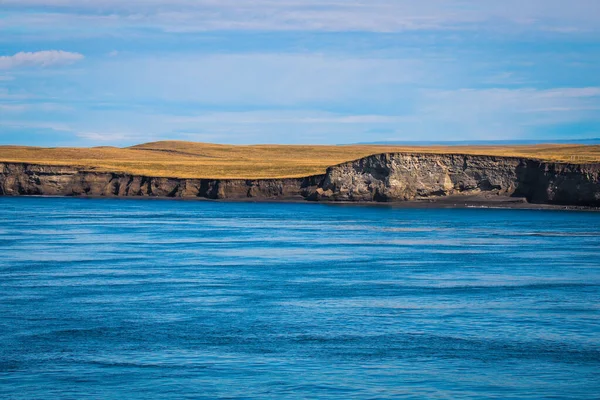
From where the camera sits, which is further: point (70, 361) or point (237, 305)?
point (237, 305)

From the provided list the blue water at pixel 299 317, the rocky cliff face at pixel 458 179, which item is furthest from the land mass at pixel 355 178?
the blue water at pixel 299 317

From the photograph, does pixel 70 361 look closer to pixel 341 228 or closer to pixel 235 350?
pixel 235 350

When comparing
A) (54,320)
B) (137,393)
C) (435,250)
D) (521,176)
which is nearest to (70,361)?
(137,393)

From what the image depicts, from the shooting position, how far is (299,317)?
2991 centimetres

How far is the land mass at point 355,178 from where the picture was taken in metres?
94.8

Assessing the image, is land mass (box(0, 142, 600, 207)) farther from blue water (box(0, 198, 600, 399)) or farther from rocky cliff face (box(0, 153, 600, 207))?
blue water (box(0, 198, 600, 399))

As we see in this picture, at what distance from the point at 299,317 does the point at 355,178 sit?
7693 cm

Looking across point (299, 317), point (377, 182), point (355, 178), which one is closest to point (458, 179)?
point (377, 182)

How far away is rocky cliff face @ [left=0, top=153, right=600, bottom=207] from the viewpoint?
93.8 m

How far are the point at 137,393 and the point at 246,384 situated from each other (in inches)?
101

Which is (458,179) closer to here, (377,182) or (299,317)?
(377,182)

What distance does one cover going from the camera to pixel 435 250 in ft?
173

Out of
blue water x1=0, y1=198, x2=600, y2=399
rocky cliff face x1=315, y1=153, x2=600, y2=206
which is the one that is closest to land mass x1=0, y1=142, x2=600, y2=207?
rocky cliff face x1=315, y1=153, x2=600, y2=206

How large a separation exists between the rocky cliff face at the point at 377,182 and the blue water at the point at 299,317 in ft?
111
